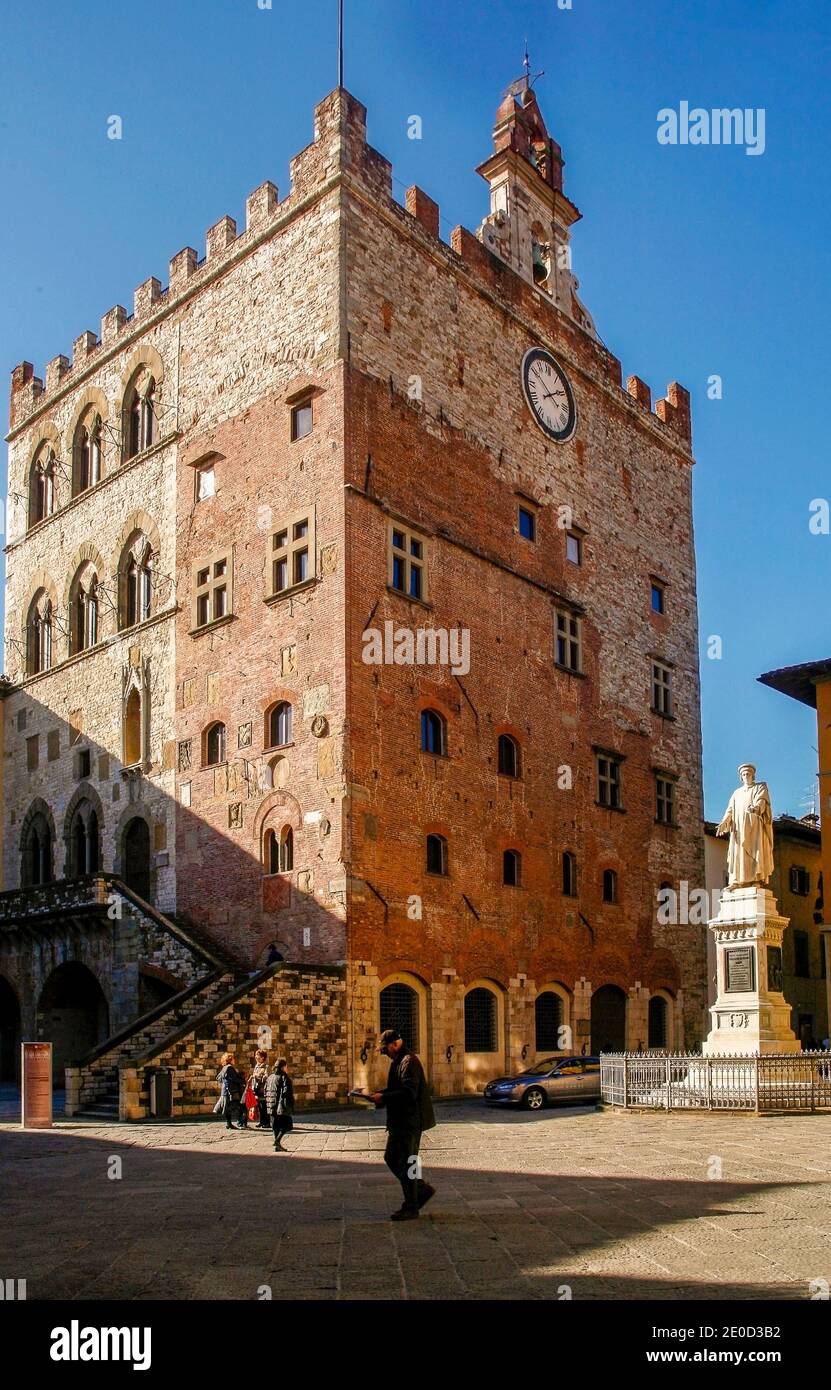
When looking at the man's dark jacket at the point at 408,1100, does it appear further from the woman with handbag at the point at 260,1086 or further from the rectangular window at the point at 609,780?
the rectangular window at the point at 609,780

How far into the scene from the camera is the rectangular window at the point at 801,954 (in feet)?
144

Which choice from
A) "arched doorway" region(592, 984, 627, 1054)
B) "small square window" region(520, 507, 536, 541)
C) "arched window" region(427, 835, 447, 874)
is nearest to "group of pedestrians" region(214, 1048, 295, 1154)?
"arched window" region(427, 835, 447, 874)

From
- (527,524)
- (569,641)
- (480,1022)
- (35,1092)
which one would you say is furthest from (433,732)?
(35,1092)

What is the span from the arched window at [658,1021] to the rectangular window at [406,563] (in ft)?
47.0

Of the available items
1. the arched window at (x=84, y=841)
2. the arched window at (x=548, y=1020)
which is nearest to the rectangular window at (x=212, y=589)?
the arched window at (x=84, y=841)

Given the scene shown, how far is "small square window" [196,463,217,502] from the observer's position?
31.3m

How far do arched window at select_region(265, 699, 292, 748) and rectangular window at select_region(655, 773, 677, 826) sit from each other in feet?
45.4

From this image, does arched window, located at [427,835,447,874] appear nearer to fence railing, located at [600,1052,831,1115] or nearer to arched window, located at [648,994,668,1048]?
fence railing, located at [600,1052,831,1115]

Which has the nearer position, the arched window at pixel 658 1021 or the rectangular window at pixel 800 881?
the arched window at pixel 658 1021

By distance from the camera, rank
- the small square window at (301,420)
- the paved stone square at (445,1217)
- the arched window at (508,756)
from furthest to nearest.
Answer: the arched window at (508,756), the small square window at (301,420), the paved stone square at (445,1217)

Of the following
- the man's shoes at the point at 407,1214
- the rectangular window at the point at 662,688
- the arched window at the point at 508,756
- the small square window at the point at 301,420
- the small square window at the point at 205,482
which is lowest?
the man's shoes at the point at 407,1214

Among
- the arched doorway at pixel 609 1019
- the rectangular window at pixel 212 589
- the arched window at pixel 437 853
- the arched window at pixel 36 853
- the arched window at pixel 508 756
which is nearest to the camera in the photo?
the arched window at pixel 437 853

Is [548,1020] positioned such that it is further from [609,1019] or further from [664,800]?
[664,800]
